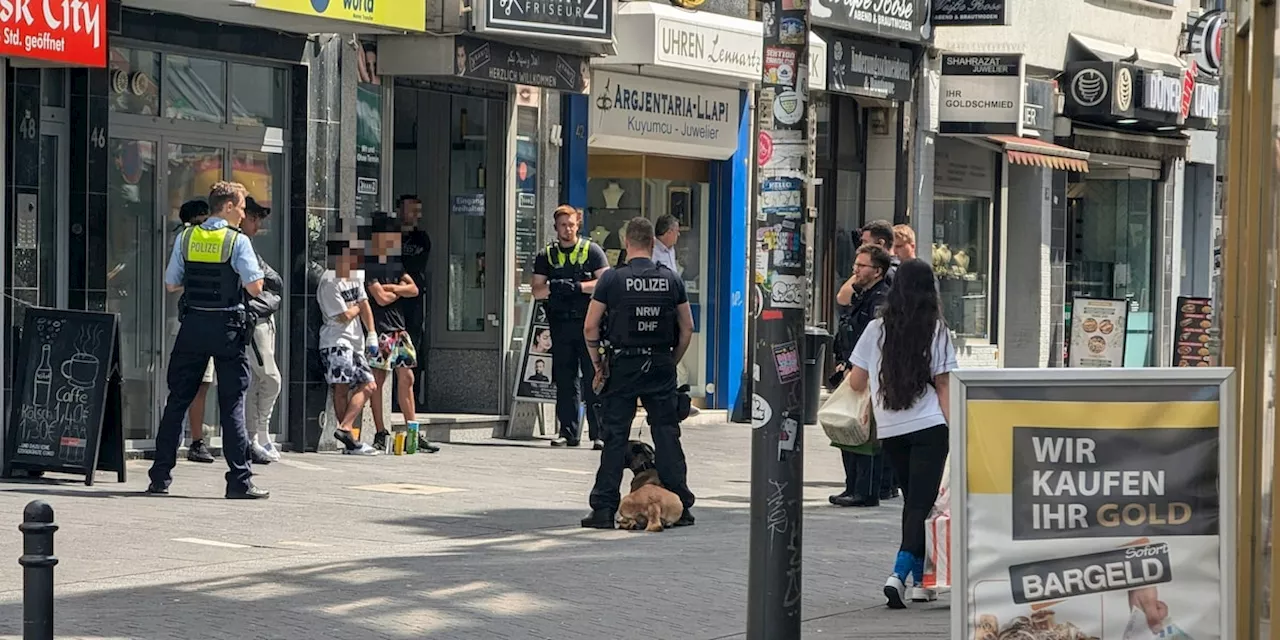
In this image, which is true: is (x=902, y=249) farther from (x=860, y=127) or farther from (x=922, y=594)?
(x=860, y=127)

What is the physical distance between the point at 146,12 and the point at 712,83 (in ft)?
24.1

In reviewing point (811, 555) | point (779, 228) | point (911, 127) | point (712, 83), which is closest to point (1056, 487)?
point (779, 228)

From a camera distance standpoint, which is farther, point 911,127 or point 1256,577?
point 911,127

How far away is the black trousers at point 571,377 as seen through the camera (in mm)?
17219

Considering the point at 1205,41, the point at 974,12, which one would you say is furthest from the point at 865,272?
the point at 1205,41

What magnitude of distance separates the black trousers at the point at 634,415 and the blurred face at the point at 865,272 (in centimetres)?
145

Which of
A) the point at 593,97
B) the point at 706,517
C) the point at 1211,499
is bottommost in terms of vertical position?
the point at 706,517

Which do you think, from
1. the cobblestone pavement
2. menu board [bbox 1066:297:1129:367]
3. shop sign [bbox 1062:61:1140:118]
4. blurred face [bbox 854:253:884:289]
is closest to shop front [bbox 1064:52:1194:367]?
shop sign [bbox 1062:61:1140:118]

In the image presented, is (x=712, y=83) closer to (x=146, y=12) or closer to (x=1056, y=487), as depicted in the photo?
(x=146, y=12)

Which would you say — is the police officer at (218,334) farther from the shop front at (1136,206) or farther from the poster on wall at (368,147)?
the shop front at (1136,206)

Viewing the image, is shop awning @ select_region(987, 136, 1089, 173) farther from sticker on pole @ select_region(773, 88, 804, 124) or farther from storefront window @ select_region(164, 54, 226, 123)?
sticker on pole @ select_region(773, 88, 804, 124)

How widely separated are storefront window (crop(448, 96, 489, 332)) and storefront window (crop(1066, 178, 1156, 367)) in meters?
13.3

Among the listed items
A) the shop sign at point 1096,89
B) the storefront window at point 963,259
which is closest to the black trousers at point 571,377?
the storefront window at point 963,259

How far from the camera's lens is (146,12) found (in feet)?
48.9
